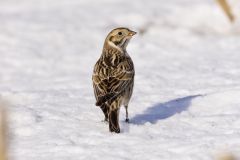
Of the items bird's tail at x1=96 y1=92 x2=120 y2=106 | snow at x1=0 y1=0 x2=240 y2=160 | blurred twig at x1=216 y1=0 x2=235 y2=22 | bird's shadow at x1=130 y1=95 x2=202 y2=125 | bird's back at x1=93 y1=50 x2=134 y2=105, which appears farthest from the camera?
blurred twig at x1=216 y1=0 x2=235 y2=22

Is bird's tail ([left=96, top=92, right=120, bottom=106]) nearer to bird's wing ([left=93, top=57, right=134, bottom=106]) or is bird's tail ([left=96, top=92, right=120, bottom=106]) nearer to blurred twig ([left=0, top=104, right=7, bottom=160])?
bird's wing ([left=93, top=57, right=134, bottom=106])

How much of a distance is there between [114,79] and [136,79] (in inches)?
111

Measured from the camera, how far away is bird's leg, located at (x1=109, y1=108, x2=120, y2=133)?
7.37 m

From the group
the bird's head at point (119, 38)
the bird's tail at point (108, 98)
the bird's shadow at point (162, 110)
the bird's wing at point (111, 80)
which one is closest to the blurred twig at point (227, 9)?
the bird's shadow at point (162, 110)

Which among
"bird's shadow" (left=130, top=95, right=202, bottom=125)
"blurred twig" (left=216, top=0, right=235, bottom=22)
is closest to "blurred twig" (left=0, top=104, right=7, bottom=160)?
"bird's shadow" (left=130, top=95, right=202, bottom=125)

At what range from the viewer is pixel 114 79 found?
7746 millimetres

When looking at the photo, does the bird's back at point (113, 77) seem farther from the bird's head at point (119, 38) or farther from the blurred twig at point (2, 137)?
the blurred twig at point (2, 137)

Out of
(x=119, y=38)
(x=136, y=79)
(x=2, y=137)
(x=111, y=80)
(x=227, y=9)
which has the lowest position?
(x=2, y=137)

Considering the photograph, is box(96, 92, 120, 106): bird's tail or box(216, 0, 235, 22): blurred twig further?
box(216, 0, 235, 22): blurred twig

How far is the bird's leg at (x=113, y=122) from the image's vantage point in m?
7.37

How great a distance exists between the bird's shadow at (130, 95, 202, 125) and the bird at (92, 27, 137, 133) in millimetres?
291

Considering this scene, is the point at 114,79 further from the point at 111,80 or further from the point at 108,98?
the point at 108,98

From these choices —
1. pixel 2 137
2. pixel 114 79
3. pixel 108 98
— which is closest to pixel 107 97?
pixel 108 98

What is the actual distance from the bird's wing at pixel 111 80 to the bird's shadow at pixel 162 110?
0.49 meters
